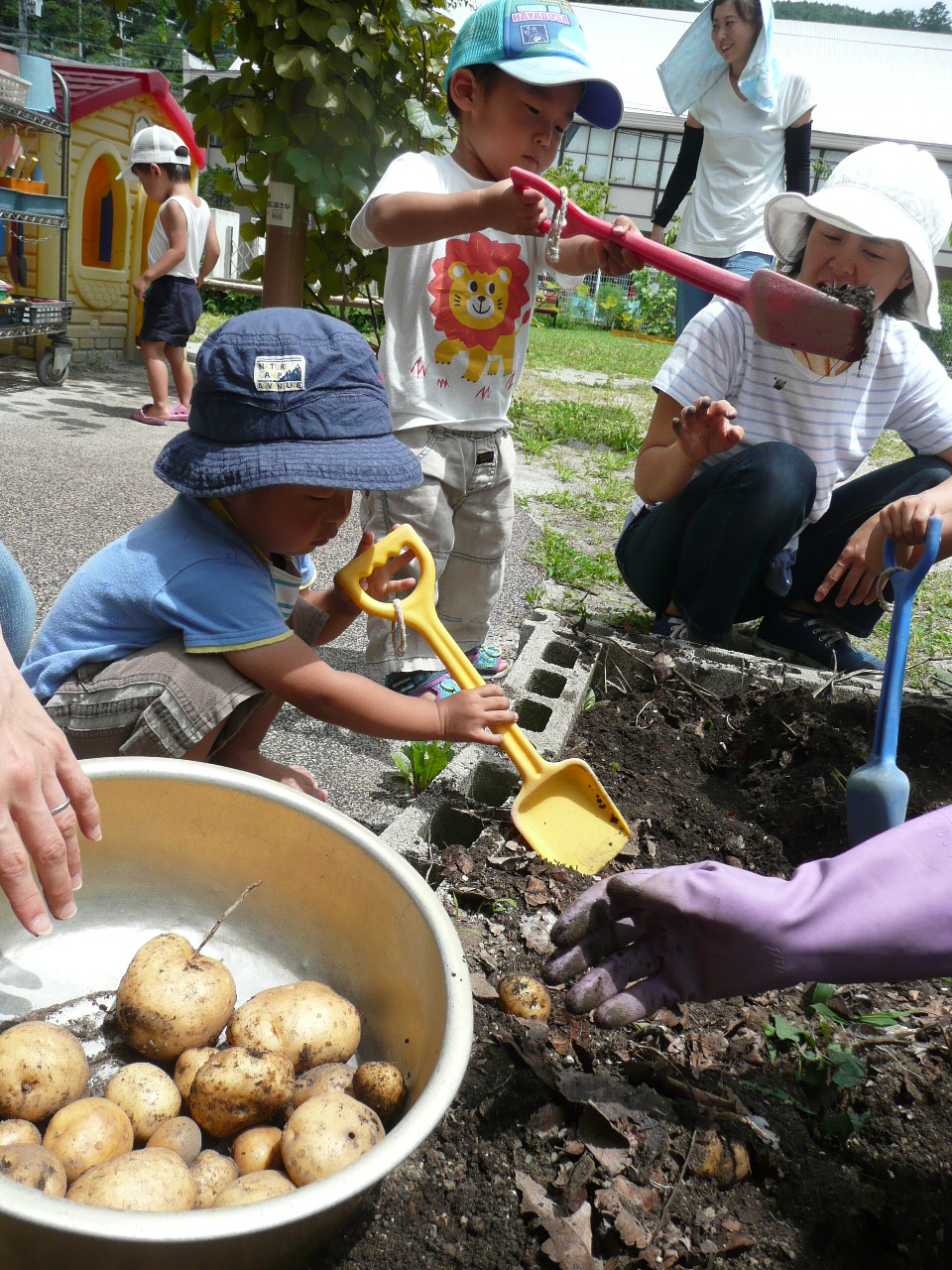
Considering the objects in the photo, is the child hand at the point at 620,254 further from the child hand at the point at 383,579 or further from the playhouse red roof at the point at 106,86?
the playhouse red roof at the point at 106,86

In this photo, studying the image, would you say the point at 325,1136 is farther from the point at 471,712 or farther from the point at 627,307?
the point at 627,307

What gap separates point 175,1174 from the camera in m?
0.97

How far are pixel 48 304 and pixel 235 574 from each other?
15.9ft

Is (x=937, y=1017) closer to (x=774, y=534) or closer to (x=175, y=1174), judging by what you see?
(x=175, y=1174)

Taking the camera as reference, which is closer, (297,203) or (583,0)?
(297,203)

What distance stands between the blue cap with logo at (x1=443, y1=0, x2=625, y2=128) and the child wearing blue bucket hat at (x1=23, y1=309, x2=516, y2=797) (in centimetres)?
105

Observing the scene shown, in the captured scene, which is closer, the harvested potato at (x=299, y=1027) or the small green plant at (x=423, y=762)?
the harvested potato at (x=299, y=1027)

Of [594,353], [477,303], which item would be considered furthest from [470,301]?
[594,353]

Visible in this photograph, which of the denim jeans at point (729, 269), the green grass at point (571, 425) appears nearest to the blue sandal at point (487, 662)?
the denim jeans at point (729, 269)

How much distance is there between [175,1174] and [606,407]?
7.12 meters

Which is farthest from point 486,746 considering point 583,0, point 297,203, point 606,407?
point 583,0

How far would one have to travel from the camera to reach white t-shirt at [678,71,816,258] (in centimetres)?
448

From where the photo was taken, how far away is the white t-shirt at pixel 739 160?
4477 mm

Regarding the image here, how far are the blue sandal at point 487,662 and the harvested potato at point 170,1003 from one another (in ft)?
4.92
